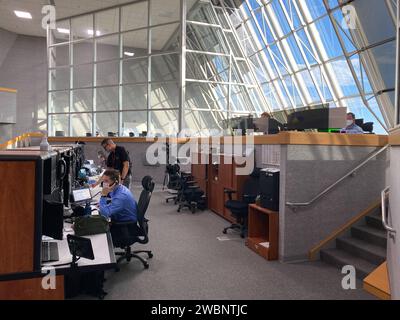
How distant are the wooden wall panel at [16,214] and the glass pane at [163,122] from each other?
8980mm

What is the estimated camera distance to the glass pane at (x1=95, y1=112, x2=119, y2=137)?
458 inches

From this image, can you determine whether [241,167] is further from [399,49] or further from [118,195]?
[399,49]

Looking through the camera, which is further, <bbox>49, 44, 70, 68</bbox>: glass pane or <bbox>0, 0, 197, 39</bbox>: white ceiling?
<bbox>49, 44, 70, 68</bbox>: glass pane

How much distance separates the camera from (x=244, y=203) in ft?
15.8

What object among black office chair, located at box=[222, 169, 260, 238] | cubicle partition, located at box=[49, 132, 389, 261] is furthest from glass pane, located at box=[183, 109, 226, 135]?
cubicle partition, located at box=[49, 132, 389, 261]

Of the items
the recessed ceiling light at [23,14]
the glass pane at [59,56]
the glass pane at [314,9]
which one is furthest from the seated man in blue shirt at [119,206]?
the recessed ceiling light at [23,14]

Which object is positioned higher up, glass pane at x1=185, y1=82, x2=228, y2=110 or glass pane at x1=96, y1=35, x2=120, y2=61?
glass pane at x1=96, y1=35, x2=120, y2=61

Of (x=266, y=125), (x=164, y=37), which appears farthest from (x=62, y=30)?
(x=266, y=125)

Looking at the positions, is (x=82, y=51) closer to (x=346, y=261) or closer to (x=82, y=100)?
(x=82, y=100)

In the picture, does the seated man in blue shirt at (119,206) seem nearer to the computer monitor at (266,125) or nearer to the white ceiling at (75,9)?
the computer monitor at (266,125)

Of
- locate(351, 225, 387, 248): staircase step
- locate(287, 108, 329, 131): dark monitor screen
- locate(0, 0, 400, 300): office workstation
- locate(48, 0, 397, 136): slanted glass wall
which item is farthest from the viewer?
locate(48, 0, 397, 136): slanted glass wall

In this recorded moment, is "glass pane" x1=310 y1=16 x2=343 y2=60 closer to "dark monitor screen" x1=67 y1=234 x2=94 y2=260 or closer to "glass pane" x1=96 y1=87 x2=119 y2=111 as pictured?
"glass pane" x1=96 y1=87 x2=119 y2=111

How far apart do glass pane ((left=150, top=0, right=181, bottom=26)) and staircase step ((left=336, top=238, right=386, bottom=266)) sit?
9184 millimetres

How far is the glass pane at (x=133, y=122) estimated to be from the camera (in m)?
11.4
